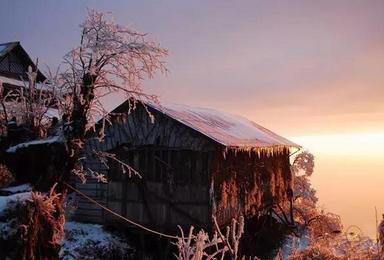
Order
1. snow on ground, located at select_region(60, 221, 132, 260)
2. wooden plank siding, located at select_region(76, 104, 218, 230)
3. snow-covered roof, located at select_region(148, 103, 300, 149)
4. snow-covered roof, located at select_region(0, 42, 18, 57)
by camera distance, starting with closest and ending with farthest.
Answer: snow-covered roof, located at select_region(148, 103, 300, 149)
wooden plank siding, located at select_region(76, 104, 218, 230)
snow on ground, located at select_region(60, 221, 132, 260)
snow-covered roof, located at select_region(0, 42, 18, 57)

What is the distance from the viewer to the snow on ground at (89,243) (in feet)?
56.0

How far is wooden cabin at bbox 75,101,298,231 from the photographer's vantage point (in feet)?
54.9

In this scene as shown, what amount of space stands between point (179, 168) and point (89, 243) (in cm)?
481

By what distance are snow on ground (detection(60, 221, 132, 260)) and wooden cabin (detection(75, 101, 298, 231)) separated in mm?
786

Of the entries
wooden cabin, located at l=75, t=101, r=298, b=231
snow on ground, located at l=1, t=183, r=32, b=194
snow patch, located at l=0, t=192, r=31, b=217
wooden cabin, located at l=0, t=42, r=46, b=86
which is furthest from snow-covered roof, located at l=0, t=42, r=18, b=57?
snow patch, located at l=0, t=192, r=31, b=217

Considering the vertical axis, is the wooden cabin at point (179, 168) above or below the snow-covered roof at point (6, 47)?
below

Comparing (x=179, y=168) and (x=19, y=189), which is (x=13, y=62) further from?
(x=19, y=189)

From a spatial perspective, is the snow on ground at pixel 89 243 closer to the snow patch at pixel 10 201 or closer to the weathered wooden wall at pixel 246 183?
the weathered wooden wall at pixel 246 183

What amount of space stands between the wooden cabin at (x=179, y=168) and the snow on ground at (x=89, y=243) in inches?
30.9

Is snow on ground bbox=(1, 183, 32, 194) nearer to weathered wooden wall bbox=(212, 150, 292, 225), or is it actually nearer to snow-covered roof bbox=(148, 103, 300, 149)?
snow-covered roof bbox=(148, 103, 300, 149)

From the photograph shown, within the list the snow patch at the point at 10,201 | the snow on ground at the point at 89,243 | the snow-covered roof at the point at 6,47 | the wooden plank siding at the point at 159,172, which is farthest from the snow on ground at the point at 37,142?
the snow-covered roof at the point at 6,47

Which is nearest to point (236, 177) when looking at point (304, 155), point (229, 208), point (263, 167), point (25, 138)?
point (229, 208)

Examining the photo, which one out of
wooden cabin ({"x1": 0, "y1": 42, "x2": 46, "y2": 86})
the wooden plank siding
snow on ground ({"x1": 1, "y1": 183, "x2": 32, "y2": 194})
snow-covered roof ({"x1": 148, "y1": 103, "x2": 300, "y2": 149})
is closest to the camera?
snow on ground ({"x1": 1, "y1": 183, "x2": 32, "y2": 194})

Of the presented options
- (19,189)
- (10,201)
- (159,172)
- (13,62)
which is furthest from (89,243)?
(13,62)
